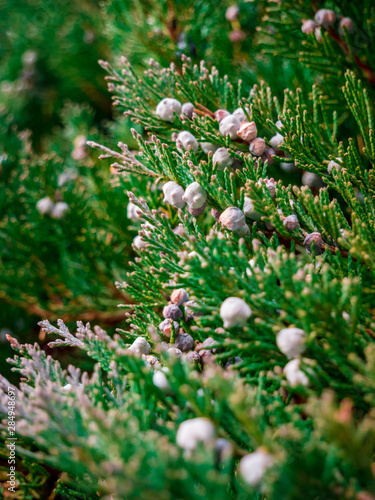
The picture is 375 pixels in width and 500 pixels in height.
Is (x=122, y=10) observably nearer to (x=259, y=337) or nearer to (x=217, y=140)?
(x=217, y=140)

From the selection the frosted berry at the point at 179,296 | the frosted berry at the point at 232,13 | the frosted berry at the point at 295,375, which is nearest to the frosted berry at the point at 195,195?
the frosted berry at the point at 179,296

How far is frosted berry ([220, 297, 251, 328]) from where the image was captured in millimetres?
352

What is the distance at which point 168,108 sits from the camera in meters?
0.57

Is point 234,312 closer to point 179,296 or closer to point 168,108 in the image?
point 179,296

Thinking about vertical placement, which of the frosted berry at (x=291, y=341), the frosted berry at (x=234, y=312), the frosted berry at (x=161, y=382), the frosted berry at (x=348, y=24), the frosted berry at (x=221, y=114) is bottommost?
the frosted berry at (x=161, y=382)

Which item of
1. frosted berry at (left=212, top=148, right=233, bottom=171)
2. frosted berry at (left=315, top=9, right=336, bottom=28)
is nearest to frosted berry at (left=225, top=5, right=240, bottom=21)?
frosted berry at (left=315, top=9, right=336, bottom=28)

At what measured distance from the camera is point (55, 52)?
47.7 inches

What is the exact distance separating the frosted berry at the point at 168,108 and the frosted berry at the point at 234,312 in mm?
330

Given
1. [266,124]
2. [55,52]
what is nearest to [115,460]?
[266,124]

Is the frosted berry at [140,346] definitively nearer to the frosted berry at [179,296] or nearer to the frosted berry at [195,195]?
the frosted berry at [179,296]

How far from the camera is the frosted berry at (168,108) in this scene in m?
0.56

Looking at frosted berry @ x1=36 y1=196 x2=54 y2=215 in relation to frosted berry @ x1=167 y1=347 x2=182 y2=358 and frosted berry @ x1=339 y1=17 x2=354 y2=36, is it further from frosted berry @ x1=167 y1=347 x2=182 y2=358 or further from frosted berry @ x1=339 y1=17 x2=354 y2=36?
frosted berry @ x1=339 y1=17 x2=354 y2=36

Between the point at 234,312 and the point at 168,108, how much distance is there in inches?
13.9

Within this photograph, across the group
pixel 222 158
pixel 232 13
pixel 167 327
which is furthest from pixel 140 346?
pixel 232 13
